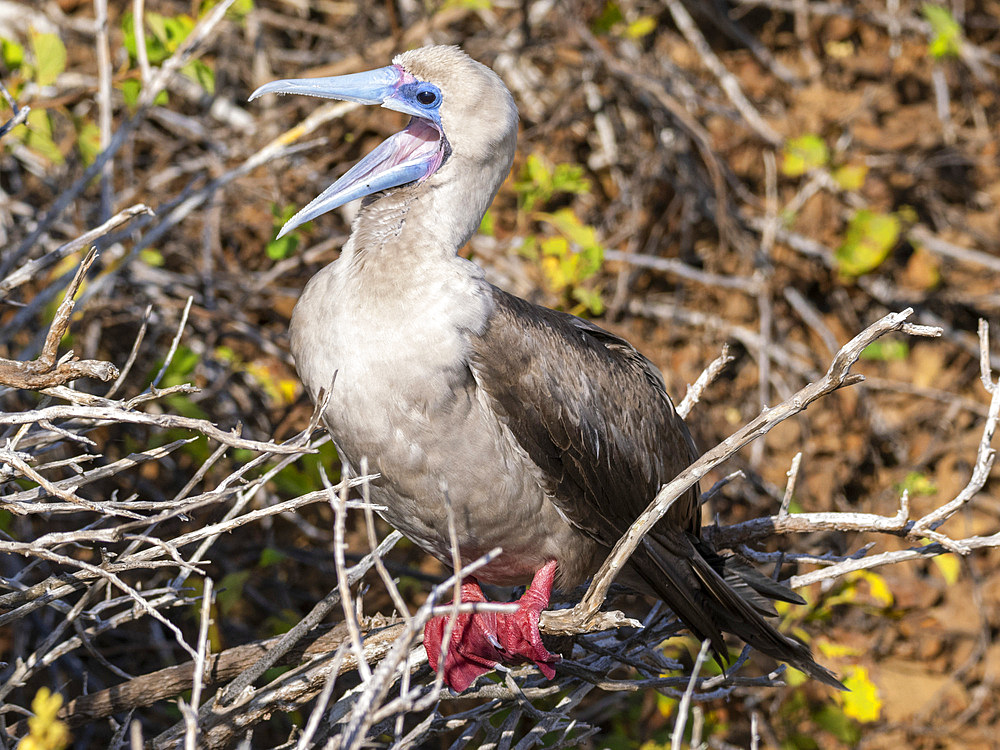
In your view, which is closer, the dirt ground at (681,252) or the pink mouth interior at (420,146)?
the pink mouth interior at (420,146)

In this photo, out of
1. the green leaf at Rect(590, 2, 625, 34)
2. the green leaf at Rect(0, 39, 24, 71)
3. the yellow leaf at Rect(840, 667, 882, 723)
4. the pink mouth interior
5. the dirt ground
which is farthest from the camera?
the green leaf at Rect(590, 2, 625, 34)

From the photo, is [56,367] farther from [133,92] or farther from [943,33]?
[943,33]

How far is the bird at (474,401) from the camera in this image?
2.30 metres

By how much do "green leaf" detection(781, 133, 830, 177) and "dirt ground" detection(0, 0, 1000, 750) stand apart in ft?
0.07

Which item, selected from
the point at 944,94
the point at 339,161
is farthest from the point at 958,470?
the point at 339,161

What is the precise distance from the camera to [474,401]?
2396mm

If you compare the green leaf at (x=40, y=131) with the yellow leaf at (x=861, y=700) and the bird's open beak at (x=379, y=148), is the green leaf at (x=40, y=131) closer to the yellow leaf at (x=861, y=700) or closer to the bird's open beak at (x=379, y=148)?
the bird's open beak at (x=379, y=148)

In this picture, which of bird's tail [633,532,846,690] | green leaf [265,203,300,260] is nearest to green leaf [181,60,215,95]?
green leaf [265,203,300,260]

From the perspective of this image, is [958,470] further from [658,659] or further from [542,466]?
[542,466]

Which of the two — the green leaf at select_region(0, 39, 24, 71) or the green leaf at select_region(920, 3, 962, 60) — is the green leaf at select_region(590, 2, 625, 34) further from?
the green leaf at select_region(0, 39, 24, 71)

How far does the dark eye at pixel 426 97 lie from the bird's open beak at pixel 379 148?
0.04 m

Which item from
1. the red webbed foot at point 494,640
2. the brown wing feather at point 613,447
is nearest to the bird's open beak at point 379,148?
the brown wing feather at point 613,447

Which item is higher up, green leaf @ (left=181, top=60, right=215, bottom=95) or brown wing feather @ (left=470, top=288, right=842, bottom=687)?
green leaf @ (left=181, top=60, right=215, bottom=95)

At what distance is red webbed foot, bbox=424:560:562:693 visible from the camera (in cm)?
256
